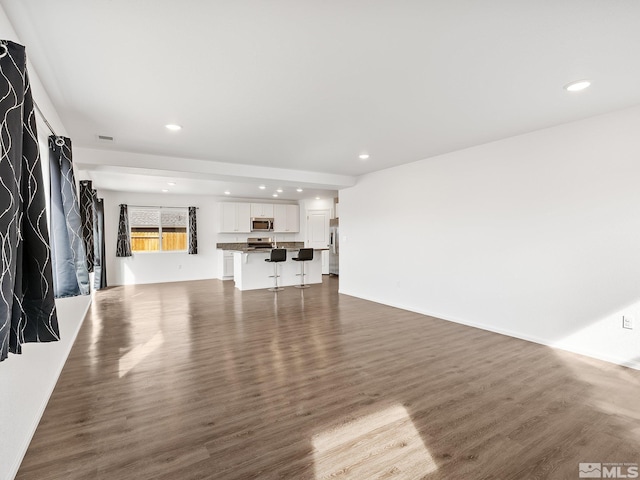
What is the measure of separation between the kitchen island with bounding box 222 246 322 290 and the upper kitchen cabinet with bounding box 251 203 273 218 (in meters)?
2.26

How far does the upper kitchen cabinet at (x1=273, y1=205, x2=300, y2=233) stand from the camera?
1045cm

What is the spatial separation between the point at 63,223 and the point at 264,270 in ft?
17.4

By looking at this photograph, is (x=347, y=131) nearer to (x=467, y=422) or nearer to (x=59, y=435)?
(x=467, y=422)

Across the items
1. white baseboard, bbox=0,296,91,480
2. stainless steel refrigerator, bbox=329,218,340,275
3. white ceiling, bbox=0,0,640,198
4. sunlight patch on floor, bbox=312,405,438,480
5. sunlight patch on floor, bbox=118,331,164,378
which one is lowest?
sunlight patch on floor, bbox=312,405,438,480

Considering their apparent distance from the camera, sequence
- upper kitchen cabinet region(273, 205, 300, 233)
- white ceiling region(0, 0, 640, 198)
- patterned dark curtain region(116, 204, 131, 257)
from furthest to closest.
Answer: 1. upper kitchen cabinet region(273, 205, 300, 233)
2. patterned dark curtain region(116, 204, 131, 257)
3. white ceiling region(0, 0, 640, 198)

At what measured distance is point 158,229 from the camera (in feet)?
30.0

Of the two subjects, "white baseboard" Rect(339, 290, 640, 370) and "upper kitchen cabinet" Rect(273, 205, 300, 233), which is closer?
"white baseboard" Rect(339, 290, 640, 370)

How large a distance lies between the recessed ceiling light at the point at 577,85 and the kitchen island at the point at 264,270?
596 cm

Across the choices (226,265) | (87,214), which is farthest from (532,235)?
(226,265)

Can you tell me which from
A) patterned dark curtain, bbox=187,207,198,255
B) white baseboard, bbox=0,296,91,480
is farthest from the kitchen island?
white baseboard, bbox=0,296,91,480

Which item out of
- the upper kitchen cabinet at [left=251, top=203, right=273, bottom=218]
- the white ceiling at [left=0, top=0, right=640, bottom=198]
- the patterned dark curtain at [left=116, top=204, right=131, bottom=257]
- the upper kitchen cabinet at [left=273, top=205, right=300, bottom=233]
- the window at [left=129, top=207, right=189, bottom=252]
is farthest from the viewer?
the upper kitchen cabinet at [left=273, top=205, right=300, bottom=233]

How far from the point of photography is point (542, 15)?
185 centimetres

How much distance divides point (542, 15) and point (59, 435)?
3916mm

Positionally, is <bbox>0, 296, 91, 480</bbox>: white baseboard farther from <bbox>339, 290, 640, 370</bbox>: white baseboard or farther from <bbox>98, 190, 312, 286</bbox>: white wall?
<bbox>98, 190, 312, 286</bbox>: white wall
